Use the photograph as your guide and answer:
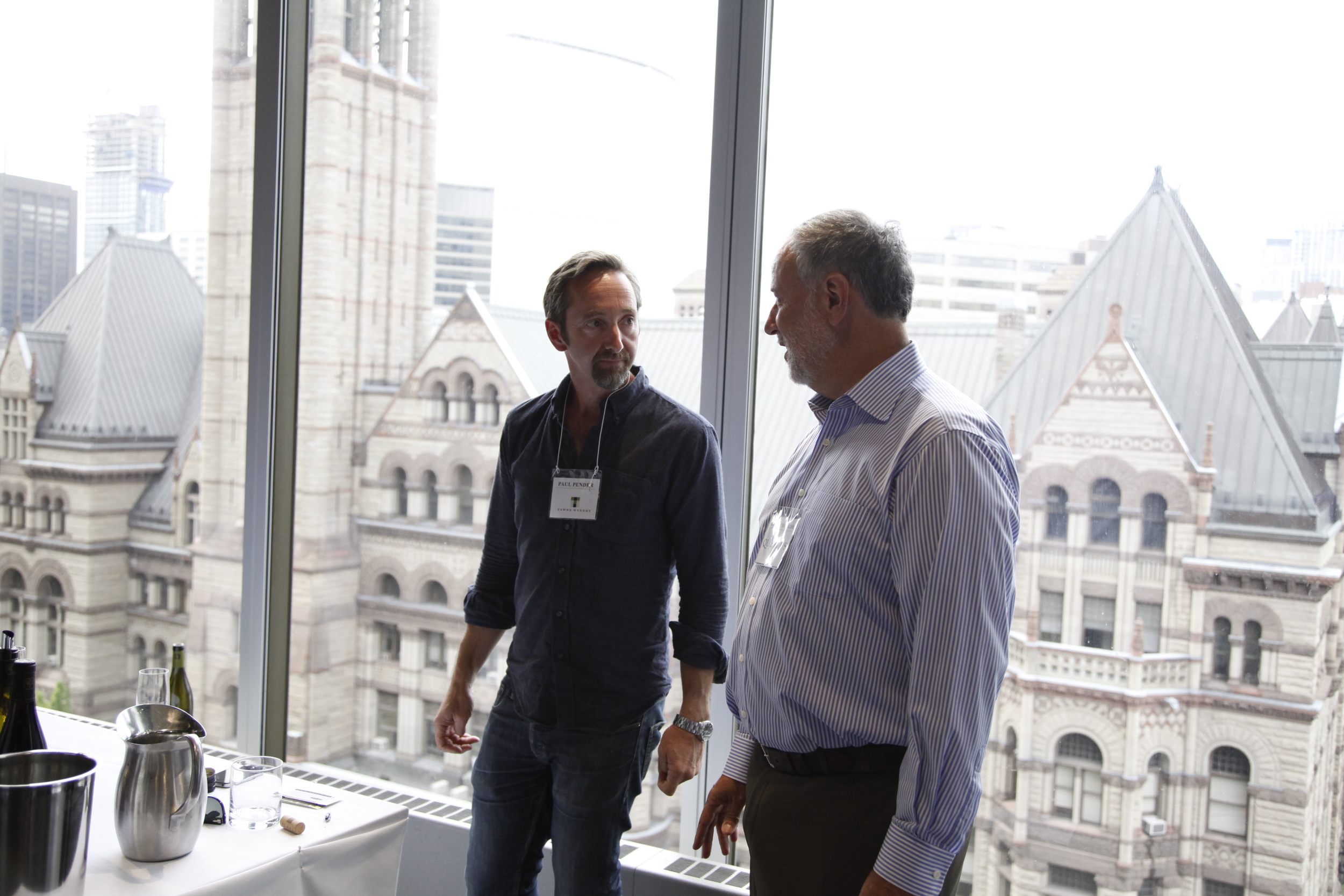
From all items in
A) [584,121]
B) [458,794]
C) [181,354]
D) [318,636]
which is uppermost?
[584,121]

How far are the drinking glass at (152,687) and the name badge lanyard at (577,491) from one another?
81cm

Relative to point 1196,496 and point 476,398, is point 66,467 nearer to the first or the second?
point 476,398

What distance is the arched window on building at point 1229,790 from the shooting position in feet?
6.91

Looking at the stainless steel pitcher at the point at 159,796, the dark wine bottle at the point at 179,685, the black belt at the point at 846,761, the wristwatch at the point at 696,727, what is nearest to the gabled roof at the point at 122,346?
the dark wine bottle at the point at 179,685

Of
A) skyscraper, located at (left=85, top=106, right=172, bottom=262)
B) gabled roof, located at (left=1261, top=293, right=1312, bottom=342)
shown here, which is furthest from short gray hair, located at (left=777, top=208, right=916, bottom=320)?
skyscraper, located at (left=85, top=106, right=172, bottom=262)

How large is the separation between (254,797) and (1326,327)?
2330 mm

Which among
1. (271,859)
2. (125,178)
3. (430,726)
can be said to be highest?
(125,178)

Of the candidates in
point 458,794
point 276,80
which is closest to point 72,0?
point 276,80

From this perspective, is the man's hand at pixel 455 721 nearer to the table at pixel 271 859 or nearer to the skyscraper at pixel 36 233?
the table at pixel 271 859

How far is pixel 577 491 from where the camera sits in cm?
189

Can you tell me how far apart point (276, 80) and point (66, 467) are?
1967 millimetres

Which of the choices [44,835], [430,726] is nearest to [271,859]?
[44,835]

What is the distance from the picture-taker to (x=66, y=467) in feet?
13.0

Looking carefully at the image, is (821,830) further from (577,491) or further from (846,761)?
(577,491)
